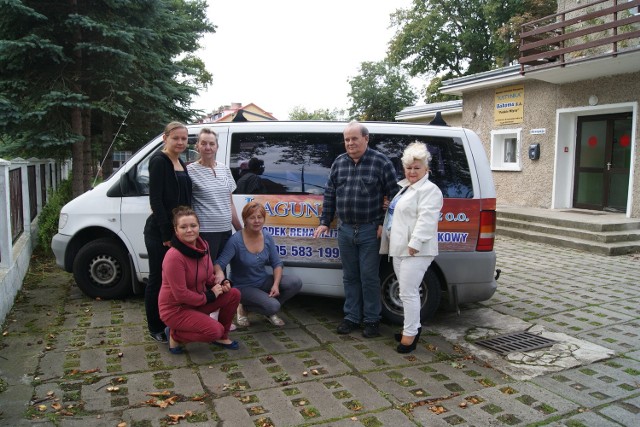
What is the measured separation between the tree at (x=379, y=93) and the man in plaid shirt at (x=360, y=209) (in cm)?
3761

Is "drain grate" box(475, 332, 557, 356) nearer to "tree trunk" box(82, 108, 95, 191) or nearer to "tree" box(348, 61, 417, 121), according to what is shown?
"tree trunk" box(82, 108, 95, 191)

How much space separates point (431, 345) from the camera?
4.41 meters

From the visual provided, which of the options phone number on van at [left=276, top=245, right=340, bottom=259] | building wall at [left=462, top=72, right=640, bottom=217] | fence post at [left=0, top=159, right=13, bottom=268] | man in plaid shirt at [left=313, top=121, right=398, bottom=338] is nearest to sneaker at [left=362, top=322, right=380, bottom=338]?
man in plaid shirt at [left=313, top=121, right=398, bottom=338]

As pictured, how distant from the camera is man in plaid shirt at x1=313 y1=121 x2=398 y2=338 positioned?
4363 millimetres

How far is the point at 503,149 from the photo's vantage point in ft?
47.2

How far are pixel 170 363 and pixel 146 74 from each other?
8.54m

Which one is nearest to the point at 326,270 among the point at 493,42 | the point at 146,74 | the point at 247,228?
the point at 247,228

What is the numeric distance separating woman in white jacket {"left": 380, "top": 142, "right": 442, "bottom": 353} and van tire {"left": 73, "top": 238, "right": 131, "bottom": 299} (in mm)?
Answer: 3067

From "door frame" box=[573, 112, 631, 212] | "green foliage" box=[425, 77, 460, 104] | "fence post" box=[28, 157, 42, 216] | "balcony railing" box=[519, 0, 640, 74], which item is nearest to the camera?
"fence post" box=[28, 157, 42, 216]

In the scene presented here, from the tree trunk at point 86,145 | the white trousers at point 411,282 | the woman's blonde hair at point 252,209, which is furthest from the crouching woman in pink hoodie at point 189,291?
the tree trunk at point 86,145

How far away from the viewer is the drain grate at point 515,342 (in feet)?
14.2

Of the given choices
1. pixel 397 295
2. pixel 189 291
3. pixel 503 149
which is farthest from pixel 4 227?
pixel 503 149

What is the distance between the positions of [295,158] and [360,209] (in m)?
0.98

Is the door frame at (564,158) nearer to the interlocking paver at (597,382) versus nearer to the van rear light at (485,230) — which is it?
the van rear light at (485,230)
